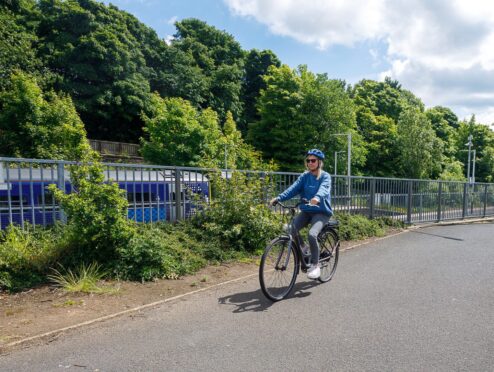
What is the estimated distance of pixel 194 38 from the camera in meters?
48.9

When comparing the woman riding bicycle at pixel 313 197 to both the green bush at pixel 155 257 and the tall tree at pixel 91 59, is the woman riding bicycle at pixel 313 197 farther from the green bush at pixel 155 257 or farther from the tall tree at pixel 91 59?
A: the tall tree at pixel 91 59

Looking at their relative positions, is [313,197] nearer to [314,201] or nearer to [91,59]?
[314,201]

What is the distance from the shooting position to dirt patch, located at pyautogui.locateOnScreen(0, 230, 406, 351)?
3816 millimetres

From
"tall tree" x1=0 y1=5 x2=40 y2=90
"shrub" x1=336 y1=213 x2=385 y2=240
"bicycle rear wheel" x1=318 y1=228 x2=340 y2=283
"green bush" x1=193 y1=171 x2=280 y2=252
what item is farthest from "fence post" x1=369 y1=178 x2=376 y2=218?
"tall tree" x1=0 y1=5 x2=40 y2=90

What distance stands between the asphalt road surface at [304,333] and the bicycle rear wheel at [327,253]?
6.2 inches

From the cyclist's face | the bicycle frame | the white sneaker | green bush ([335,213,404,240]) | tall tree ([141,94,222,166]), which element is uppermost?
tall tree ([141,94,222,166])

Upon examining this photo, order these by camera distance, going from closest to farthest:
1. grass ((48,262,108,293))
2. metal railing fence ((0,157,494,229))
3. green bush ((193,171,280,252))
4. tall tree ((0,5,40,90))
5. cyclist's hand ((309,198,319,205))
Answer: grass ((48,262,108,293))
cyclist's hand ((309,198,319,205))
metal railing fence ((0,157,494,229))
green bush ((193,171,280,252))
tall tree ((0,5,40,90))

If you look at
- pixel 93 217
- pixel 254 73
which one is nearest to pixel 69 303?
pixel 93 217

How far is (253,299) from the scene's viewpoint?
4.84 metres

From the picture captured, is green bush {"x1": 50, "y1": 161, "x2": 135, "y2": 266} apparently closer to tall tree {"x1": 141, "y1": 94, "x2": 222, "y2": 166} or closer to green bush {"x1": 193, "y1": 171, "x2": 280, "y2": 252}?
green bush {"x1": 193, "y1": 171, "x2": 280, "y2": 252}

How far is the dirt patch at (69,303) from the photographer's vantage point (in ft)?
12.5

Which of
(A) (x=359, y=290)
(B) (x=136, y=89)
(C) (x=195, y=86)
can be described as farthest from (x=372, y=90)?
(A) (x=359, y=290)

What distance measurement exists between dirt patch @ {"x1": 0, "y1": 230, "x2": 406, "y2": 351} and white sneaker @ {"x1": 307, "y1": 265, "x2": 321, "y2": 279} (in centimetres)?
128

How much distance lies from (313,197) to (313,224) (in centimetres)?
40
